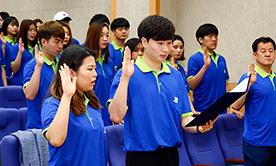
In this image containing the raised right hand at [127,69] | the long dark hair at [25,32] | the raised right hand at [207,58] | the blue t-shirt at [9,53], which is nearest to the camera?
the raised right hand at [127,69]

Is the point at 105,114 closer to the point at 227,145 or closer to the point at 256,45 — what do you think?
the point at 227,145

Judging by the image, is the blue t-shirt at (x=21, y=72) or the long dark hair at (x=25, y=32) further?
the blue t-shirt at (x=21, y=72)

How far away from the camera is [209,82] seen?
5316 mm

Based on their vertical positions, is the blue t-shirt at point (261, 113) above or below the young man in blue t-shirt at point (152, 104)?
below

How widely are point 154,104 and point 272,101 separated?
159cm

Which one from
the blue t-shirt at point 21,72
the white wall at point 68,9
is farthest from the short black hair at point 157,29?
the white wall at point 68,9

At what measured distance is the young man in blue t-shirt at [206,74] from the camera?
5.30 metres

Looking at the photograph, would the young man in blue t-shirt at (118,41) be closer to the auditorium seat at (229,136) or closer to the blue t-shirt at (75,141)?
the auditorium seat at (229,136)

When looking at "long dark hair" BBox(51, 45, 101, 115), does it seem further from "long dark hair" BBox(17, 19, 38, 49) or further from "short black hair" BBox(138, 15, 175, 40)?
"long dark hair" BBox(17, 19, 38, 49)

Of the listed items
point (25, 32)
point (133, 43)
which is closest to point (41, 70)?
point (133, 43)

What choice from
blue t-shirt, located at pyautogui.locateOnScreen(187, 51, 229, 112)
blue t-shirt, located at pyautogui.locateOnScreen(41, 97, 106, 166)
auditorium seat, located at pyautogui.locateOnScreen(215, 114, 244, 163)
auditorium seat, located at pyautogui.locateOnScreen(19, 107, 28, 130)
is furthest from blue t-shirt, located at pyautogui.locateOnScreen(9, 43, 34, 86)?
blue t-shirt, located at pyautogui.locateOnScreen(41, 97, 106, 166)

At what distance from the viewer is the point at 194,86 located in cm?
536

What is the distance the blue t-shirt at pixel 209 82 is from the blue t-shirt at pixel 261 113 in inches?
48.6

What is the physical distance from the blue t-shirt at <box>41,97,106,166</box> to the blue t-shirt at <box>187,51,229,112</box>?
2.97 m
